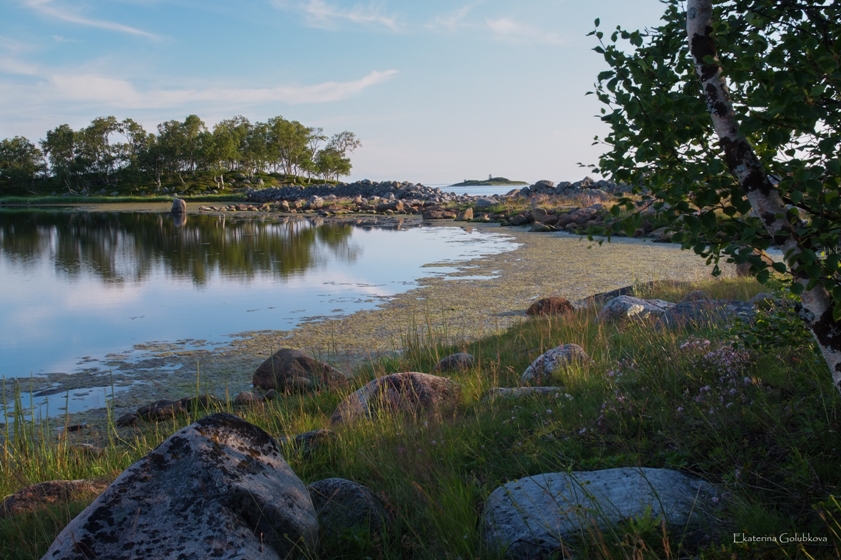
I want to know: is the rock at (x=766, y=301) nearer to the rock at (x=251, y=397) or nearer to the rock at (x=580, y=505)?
the rock at (x=580, y=505)

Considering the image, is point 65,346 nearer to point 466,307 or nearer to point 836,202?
point 466,307

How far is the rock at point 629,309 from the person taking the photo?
25.6ft

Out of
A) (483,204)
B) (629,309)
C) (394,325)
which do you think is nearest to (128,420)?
(394,325)

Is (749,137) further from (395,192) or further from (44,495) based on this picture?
(395,192)

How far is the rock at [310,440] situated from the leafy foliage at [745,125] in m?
2.59

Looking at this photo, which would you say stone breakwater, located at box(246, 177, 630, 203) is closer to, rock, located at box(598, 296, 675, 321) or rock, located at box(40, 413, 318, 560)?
rock, located at box(598, 296, 675, 321)

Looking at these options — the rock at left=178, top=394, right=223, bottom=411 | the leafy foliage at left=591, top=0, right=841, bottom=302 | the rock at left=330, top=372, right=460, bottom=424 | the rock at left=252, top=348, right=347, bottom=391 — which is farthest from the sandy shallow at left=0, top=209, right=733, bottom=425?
the leafy foliage at left=591, top=0, right=841, bottom=302

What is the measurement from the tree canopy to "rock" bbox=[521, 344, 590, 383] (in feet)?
9.29

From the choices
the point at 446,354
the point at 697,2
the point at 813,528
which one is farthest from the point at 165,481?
the point at 446,354

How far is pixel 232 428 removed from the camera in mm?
3172

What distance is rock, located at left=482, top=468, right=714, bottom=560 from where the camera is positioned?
8.61 feet

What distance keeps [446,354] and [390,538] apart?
4546 mm

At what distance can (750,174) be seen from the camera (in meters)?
2.58

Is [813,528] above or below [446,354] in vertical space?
above
